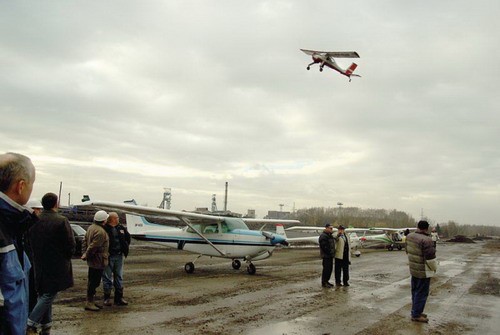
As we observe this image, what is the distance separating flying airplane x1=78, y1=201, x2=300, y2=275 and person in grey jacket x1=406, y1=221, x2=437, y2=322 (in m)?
6.42

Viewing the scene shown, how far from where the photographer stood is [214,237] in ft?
49.1

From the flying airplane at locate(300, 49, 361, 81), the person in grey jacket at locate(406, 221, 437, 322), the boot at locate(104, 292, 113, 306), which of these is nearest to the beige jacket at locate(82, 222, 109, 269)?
the boot at locate(104, 292, 113, 306)

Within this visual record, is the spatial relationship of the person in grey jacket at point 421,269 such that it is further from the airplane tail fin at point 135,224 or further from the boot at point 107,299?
the airplane tail fin at point 135,224

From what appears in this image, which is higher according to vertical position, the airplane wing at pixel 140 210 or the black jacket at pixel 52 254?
the airplane wing at pixel 140 210

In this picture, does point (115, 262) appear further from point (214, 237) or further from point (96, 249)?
point (214, 237)

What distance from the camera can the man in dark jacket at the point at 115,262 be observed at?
8071mm

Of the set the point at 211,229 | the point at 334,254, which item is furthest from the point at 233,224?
the point at 334,254

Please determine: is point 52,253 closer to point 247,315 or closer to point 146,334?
point 146,334

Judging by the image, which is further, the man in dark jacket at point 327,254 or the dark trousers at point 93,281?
the man in dark jacket at point 327,254

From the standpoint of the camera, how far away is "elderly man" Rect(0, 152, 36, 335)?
2154 mm

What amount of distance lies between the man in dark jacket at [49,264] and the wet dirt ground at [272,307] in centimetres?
104

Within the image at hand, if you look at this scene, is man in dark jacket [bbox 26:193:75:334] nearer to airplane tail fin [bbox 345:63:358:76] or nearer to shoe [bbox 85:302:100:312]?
shoe [bbox 85:302:100:312]

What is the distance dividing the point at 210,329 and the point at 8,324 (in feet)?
15.4

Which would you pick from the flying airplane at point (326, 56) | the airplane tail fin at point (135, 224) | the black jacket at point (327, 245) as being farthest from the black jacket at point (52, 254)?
the flying airplane at point (326, 56)
